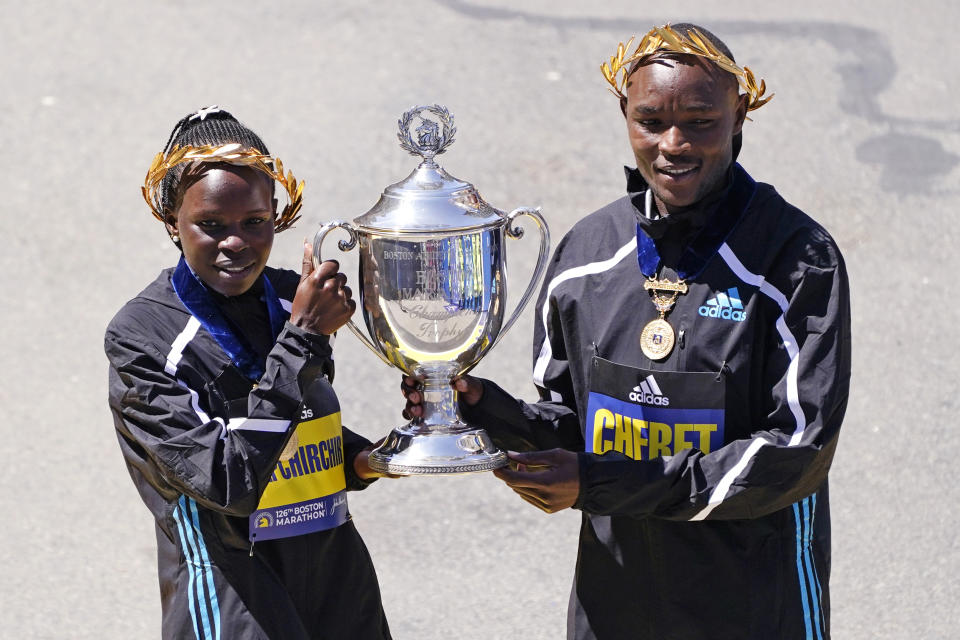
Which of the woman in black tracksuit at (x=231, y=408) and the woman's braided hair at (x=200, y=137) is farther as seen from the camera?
the woman's braided hair at (x=200, y=137)

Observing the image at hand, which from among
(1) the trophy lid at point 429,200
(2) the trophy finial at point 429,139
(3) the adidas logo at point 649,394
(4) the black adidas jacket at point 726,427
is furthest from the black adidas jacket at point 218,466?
(3) the adidas logo at point 649,394

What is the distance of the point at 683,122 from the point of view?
10.2ft

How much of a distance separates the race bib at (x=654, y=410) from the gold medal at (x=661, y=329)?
0.05 meters

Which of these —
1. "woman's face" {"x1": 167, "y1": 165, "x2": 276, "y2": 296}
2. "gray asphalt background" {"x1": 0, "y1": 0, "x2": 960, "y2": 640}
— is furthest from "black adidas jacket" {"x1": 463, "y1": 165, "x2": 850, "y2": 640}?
"gray asphalt background" {"x1": 0, "y1": 0, "x2": 960, "y2": 640}

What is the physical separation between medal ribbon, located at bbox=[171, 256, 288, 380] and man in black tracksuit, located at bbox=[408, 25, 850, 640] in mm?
654

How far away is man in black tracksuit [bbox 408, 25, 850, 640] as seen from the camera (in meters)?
3.07

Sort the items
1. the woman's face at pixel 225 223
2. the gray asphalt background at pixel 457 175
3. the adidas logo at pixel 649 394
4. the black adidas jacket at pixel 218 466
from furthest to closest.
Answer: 1. the gray asphalt background at pixel 457 175
2. the adidas logo at pixel 649 394
3. the woman's face at pixel 225 223
4. the black adidas jacket at pixel 218 466

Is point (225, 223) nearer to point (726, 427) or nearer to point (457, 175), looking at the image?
point (726, 427)

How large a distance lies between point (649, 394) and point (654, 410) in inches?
1.7

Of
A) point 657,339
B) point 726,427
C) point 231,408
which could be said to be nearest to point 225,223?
point 231,408

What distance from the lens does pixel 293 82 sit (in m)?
8.98

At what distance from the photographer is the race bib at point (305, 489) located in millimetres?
3174

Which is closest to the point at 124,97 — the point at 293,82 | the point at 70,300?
the point at 293,82

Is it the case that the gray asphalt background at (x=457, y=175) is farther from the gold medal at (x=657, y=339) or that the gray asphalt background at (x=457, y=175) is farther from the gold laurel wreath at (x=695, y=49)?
the gold laurel wreath at (x=695, y=49)
